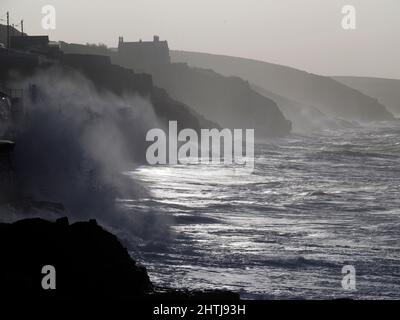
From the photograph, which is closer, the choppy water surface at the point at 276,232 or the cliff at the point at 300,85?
the choppy water surface at the point at 276,232

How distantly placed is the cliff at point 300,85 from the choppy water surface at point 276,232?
452 feet

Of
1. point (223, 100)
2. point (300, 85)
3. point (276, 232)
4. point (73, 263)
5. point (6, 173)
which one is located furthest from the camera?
point (300, 85)

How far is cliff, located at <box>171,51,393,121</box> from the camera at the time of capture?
178000 mm

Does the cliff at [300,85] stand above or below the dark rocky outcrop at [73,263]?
above

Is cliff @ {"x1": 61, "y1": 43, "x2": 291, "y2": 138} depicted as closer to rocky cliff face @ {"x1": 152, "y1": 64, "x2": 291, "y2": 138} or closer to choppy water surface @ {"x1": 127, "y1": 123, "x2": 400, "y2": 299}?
rocky cliff face @ {"x1": 152, "y1": 64, "x2": 291, "y2": 138}

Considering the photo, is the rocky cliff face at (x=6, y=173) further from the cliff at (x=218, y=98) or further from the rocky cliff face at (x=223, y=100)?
the rocky cliff face at (x=223, y=100)

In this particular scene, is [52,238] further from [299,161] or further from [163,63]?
[163,63]

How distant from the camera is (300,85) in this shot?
19312 centimetres
